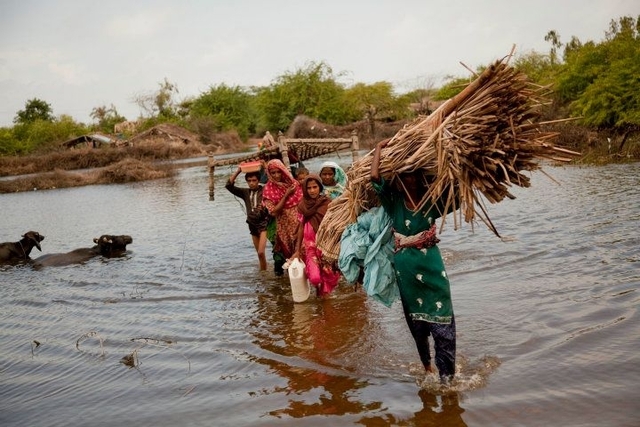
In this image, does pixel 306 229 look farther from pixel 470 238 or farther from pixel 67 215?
pixel 67 215

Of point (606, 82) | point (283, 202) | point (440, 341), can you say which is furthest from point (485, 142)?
point (606, 82)

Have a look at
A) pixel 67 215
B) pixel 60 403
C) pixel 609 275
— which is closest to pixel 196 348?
pixel 60 403

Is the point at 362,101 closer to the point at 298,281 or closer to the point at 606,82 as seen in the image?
the point at 606,82

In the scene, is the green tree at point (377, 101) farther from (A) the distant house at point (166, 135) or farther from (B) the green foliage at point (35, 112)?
(B) the green foliage at point (35, 112)

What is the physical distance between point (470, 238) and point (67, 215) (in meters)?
15.7

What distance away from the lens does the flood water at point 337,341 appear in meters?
3.79

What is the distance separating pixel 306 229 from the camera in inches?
254

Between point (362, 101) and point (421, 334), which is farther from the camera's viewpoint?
point (362, 101)

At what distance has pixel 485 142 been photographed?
11.1 feet

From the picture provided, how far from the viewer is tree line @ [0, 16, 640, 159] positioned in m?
15.3

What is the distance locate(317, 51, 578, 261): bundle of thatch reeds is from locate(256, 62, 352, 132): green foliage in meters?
39.7

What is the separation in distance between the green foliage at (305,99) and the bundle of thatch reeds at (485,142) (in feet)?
130

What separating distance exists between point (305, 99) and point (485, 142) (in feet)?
137

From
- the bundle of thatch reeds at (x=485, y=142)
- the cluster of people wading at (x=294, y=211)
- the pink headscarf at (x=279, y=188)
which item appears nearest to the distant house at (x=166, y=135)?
the cluster of people wading at (x=294, y=211)
